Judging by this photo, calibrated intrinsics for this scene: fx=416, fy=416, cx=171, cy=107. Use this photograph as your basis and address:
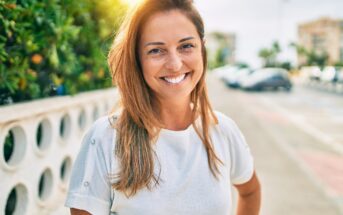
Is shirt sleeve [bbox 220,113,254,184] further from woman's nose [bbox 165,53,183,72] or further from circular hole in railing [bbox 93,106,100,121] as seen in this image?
circular hole in railing [bbox 93,106,100,121]

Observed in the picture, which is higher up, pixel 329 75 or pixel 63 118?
pixel 63 118

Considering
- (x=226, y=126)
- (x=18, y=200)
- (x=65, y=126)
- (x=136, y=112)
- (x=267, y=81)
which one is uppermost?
(x=136, y=112)

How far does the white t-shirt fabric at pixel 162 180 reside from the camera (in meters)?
1.45

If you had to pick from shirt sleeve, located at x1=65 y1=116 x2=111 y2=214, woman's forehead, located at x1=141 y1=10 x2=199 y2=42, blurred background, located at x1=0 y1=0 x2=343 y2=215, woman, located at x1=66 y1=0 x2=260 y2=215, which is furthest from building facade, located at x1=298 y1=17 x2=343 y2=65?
shirt sleeve, located at x1=65 y1=116 x2=111 y2=214

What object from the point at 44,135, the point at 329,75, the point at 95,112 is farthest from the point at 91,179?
the point at 329,75

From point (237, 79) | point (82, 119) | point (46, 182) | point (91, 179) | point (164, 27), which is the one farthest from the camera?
point (237, 79)

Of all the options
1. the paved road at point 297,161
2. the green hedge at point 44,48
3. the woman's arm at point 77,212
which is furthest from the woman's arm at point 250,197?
the paved road at point 297,161

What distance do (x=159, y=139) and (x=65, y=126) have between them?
7.06ft

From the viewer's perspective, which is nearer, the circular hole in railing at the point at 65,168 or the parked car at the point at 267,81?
the circular hole in railing at the point at 65,168

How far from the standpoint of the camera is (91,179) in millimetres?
1441

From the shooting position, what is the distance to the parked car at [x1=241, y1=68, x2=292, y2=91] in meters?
26.2

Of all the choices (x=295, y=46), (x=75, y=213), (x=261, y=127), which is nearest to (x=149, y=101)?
(x=75, y=213)

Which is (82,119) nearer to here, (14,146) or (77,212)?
(14,146)

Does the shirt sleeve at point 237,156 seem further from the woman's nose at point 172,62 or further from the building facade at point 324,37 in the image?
the building facade at point 324,37
